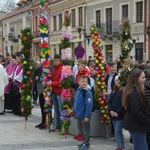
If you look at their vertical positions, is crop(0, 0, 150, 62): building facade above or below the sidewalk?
above

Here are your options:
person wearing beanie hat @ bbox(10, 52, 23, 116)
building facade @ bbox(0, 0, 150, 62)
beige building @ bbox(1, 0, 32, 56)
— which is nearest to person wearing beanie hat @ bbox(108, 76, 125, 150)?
person wearing beanie hat @ bbox(10, 52, 23, 116)

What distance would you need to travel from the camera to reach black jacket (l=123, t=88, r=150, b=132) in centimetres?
521

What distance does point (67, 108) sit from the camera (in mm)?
8289

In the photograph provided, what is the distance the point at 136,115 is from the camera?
205 inches

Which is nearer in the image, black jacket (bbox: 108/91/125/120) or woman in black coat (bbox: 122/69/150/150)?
woman in black coat (bbox: 122/69/150/150)

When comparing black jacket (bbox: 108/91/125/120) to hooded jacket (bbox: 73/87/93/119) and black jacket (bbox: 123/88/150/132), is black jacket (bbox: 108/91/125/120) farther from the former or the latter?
black jacket (bbox: 123/88/150/132)

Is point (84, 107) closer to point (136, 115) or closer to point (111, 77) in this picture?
point (111, 77)

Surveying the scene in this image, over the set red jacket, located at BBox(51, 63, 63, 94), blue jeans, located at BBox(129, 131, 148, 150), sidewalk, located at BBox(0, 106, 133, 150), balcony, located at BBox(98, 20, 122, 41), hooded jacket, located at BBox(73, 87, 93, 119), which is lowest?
sidewalk, located at BBox(0, 106, 133, 150)

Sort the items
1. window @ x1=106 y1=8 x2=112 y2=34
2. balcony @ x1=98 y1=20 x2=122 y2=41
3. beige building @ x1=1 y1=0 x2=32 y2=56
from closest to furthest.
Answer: balcony @ x1=98 y1=20 x2=122 y2=41
window @ x1=106 y1=8 x2=112 y2=34
beige building @ x1=1 y1=0 x2=32 y2=56

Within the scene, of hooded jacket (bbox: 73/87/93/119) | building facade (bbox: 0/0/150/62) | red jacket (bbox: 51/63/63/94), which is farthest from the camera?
building facade (bbox: 0/0/150/62)

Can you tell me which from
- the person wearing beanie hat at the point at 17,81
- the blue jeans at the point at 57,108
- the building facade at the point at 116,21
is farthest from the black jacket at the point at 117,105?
the building facade at the point at 116,21

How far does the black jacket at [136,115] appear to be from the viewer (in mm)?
5207

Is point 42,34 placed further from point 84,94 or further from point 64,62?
point 84,94

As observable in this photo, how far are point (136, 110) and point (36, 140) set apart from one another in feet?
11.1
